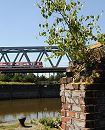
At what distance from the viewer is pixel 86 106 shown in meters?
6.04

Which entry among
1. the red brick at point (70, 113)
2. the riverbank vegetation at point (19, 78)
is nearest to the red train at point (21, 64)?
the riverbank vegetation at point (19, 78)

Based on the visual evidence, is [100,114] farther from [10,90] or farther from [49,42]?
[10,90]

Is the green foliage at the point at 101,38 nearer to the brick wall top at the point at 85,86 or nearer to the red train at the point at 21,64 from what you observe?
the brick wall top at the point at 85,86

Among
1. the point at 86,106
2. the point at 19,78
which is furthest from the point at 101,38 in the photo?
the point at 19,78

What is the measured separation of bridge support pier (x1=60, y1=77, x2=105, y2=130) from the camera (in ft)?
19.8

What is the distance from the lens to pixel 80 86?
622 cm

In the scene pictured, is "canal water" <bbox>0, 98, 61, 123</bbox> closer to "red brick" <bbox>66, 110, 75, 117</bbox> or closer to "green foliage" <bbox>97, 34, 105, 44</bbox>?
"green foliage" <bbox>97, 34, 105, 44</bbox>

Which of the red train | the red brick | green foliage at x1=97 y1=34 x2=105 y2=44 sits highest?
the red train

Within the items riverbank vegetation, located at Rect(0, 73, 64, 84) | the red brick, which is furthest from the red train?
the red brick

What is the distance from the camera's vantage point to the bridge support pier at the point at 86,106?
6047 millimetres

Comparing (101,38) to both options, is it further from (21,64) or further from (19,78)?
(21,64)

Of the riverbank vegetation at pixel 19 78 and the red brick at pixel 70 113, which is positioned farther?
the riverbank vegetation at pixel 19 78

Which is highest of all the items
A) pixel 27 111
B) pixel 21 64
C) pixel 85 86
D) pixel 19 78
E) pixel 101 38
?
pixel 21 64

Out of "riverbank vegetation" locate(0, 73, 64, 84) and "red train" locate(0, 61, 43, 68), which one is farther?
"red train" locate(0, 61, 43, 68)
